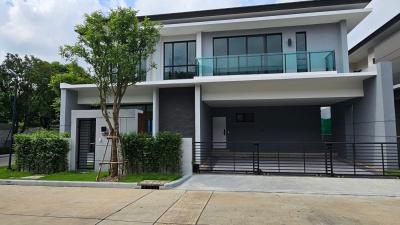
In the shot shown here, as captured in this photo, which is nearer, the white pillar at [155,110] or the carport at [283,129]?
the carport at [283,129]

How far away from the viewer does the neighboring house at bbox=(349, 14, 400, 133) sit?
59.8ft

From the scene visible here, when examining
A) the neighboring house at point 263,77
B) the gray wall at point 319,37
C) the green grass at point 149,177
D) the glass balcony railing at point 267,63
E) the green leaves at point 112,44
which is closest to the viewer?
the green grass at point 149,177

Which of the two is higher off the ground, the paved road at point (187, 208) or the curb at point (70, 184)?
the curb at point (70, 184)

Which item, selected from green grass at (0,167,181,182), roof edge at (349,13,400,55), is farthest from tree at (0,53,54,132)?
roof edge at (349,13,400,55)

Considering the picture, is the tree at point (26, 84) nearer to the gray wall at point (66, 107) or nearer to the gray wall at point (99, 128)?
the gray wall at point (66, 107)

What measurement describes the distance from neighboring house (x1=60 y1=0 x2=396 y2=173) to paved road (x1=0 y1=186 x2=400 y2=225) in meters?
4.59

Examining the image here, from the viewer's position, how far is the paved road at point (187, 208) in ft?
20.0

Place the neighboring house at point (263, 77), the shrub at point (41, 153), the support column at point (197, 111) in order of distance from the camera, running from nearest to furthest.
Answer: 1. the shrub at point (41, 153)
2. the neighboring house at point (263, 77)
3. the support column at point (197, 111)

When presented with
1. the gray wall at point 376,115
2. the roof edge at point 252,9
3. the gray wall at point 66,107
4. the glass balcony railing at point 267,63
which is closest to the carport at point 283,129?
the gray wall at point 376,115

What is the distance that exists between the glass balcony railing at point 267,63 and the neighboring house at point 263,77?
5cm

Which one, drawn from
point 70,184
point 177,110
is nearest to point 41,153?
point 70,184

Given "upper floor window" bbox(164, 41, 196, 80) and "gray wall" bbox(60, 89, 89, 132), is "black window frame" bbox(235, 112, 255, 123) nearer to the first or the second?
"upper floor window" bbox(164, 41, 196, 80)

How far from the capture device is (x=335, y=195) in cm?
852

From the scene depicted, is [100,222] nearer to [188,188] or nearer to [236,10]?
[188,188]
